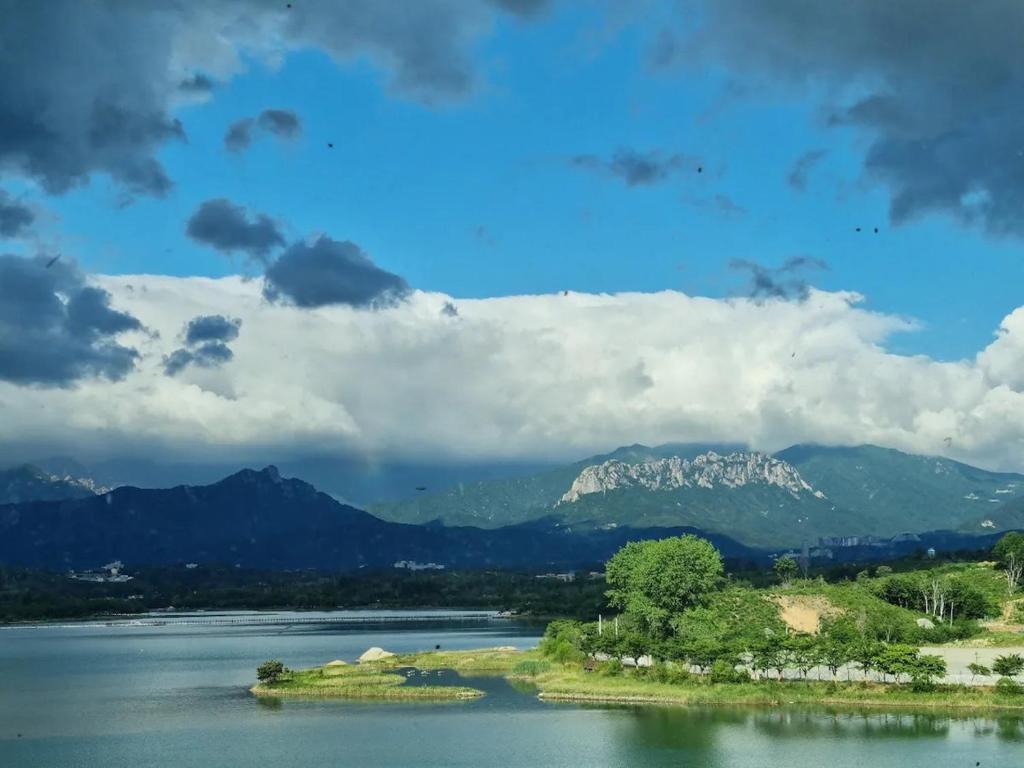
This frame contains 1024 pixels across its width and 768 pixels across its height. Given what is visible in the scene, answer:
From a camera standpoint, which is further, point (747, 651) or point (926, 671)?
point (747, 651)

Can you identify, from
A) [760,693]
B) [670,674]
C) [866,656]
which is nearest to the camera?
[760,693]

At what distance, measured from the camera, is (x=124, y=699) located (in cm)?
10938

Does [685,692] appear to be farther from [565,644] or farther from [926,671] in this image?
[565,644]

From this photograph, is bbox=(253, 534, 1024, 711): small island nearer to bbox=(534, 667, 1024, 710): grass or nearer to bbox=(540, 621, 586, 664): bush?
bbox=(534, 667, 1024, 710): grass

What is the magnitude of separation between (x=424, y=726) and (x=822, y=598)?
61104 mm

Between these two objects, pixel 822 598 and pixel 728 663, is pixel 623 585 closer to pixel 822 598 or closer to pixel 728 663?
pixel 822 598

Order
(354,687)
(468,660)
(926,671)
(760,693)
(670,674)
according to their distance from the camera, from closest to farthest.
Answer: (926,671)
(760,693)
(670,674)
(354,687)
(468,660)

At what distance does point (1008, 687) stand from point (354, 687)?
5434cm

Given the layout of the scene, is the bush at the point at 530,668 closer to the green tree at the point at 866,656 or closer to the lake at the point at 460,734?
the lake at the point at 460,734

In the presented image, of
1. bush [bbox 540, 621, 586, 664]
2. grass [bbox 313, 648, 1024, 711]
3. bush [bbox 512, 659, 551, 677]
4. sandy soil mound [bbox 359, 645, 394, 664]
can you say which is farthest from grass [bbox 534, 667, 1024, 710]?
sandy soil mound [bbox 359, 645, 394, 664]

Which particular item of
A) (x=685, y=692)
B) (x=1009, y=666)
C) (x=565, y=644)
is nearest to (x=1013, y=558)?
(x=1009, y=666)

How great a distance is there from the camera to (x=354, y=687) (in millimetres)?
107375

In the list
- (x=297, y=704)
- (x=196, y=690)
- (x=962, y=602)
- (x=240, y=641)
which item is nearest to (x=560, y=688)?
(x=297, y=704)

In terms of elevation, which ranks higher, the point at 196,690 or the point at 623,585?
the point at 623,585
